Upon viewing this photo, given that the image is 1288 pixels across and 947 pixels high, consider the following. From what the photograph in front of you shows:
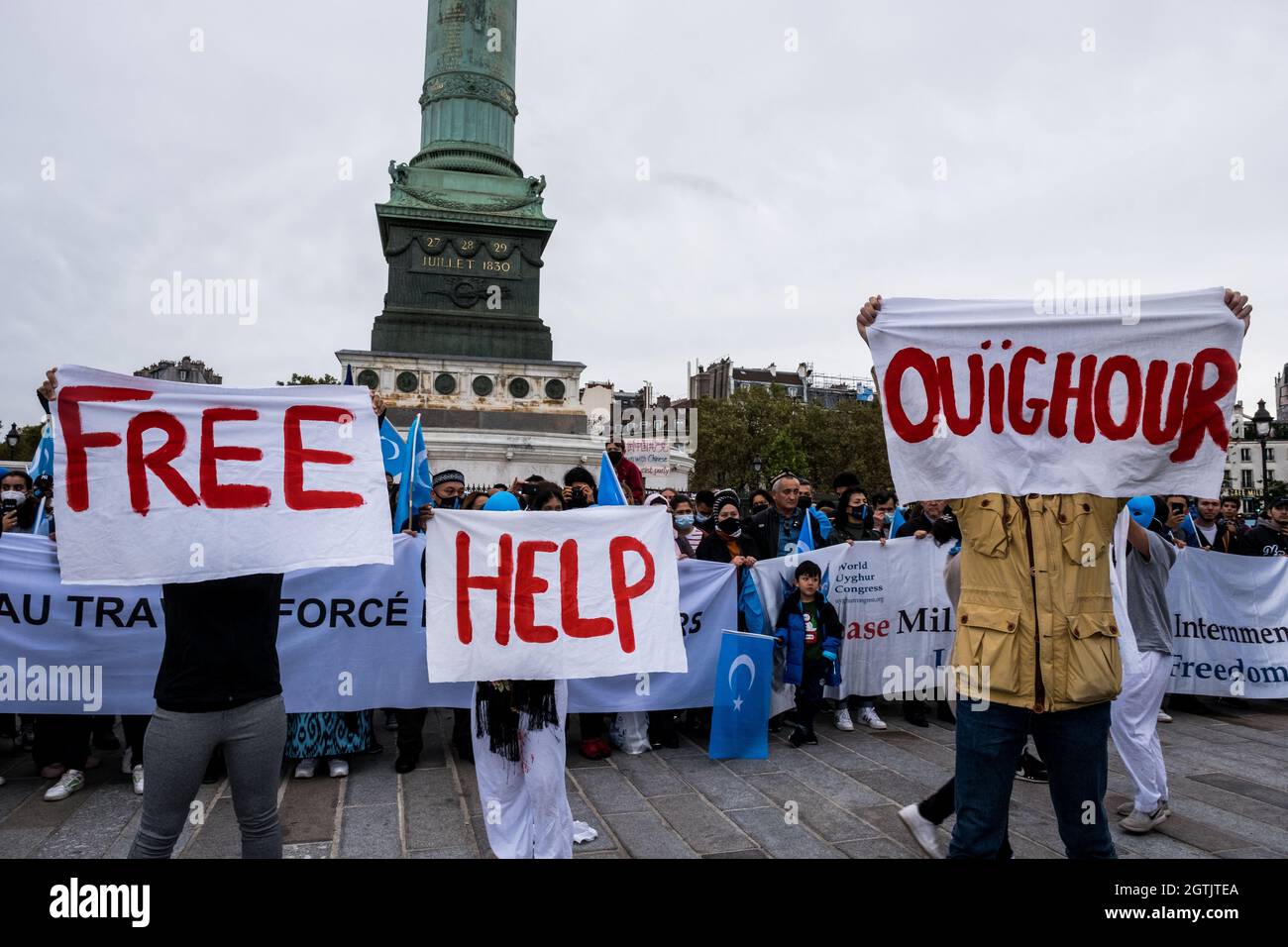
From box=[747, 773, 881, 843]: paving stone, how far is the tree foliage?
158 feet

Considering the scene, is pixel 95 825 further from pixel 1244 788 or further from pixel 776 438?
pixel 776 438

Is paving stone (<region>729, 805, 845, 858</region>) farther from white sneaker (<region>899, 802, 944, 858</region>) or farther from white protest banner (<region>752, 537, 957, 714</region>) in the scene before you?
white protest banner (<region>752, 537, 957, 714</region>)

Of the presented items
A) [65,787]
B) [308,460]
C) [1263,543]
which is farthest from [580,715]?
[1263,543]

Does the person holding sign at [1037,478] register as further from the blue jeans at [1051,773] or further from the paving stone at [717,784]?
the paving stone at [717,784]

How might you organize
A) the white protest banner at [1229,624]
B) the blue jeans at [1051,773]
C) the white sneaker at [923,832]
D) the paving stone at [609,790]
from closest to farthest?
1. the blue jeans at [1051,773]
2. the white sneaker at [923,832]
3. the paving stone at [609,790]
4. the white protest banner at [1229,624]

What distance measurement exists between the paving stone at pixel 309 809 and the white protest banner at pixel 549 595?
139 centimetres

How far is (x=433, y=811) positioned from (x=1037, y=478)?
385 centimetres

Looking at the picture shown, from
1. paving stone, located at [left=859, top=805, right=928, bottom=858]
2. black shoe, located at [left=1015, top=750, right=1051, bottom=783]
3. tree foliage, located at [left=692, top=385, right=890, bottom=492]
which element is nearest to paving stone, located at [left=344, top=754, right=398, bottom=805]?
paving stone, located at [left=859, top=805, right=928, bottom=858]

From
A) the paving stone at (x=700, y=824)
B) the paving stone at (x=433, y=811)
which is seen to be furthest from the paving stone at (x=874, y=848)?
the paving stone at (x=433, y=811)

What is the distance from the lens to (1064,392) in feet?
11.5

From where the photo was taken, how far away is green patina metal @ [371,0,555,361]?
2919 cm

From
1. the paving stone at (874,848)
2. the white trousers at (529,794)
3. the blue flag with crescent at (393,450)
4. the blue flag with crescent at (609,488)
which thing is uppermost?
the blue flag with crescent at (393,450)

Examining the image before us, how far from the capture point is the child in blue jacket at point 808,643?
6785 mm
